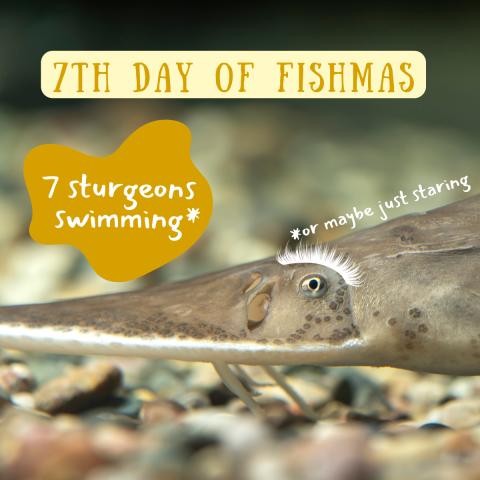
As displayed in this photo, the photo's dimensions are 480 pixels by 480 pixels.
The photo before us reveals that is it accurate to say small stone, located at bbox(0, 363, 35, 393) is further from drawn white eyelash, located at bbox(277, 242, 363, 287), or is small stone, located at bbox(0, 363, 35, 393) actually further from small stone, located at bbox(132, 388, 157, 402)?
drawn white eyelash, located at bbox(277, 242, 363, 287)

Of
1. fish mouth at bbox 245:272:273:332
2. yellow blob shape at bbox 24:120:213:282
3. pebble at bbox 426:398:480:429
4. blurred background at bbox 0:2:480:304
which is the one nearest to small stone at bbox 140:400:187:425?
fish mouth at bbox 245:272:273:332

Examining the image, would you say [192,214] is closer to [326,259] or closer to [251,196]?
[326,259]

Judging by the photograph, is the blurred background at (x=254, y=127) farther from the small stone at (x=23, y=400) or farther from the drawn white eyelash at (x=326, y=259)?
the small stone at (x=23, y=400)

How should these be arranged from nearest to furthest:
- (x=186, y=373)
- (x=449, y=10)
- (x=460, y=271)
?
(x=460, y=271), (x=186, y=373), (x=449, y=10)

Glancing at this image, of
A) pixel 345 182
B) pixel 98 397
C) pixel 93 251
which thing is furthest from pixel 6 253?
pixel 345 182

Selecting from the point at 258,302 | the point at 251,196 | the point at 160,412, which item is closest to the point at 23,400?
the point at 160,412

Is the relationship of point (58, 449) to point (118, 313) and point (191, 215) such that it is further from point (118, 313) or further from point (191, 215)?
point (191, 215)
